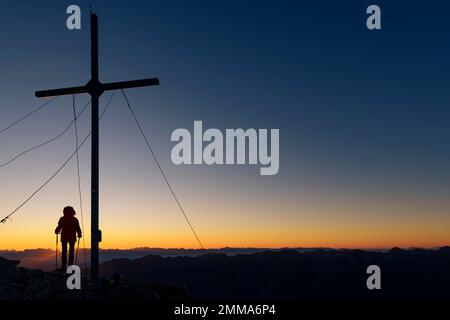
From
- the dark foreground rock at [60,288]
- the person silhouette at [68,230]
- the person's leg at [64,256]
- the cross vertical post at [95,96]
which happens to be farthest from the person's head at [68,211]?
the dark foreground rock at [60,288]

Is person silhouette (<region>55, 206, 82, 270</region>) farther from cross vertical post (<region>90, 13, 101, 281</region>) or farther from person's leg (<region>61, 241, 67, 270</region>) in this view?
cross vertical post (<region>90, 13, 101, 281</region>)

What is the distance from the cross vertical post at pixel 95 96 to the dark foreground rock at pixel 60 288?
1124 mm

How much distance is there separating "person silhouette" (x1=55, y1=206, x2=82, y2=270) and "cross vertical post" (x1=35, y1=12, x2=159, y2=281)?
1.36 meters

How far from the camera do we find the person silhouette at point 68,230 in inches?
968

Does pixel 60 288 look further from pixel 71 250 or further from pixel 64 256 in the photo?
pixel 71 250

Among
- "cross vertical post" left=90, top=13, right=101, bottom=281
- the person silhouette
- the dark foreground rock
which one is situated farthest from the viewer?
the person silhouette

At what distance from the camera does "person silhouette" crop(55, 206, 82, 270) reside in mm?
24594

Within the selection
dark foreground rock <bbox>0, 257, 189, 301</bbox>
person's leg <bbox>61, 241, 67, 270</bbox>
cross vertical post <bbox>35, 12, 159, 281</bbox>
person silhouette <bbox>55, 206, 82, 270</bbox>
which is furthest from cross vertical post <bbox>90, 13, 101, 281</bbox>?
person's leg <bbox>61, 241, 67, 270</bbox>

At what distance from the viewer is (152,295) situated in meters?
21.4

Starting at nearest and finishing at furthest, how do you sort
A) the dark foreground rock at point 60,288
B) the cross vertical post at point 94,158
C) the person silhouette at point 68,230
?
the dark foreground rock at point 60,288 < the cross vertical post at point 94,158 < the person silhouette at point 68,230

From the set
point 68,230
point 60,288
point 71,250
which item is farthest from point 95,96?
point 60,288

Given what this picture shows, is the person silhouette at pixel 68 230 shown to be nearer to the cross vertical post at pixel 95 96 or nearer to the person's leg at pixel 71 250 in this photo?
the person's leg at pixel 71 250

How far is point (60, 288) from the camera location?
22203mm
